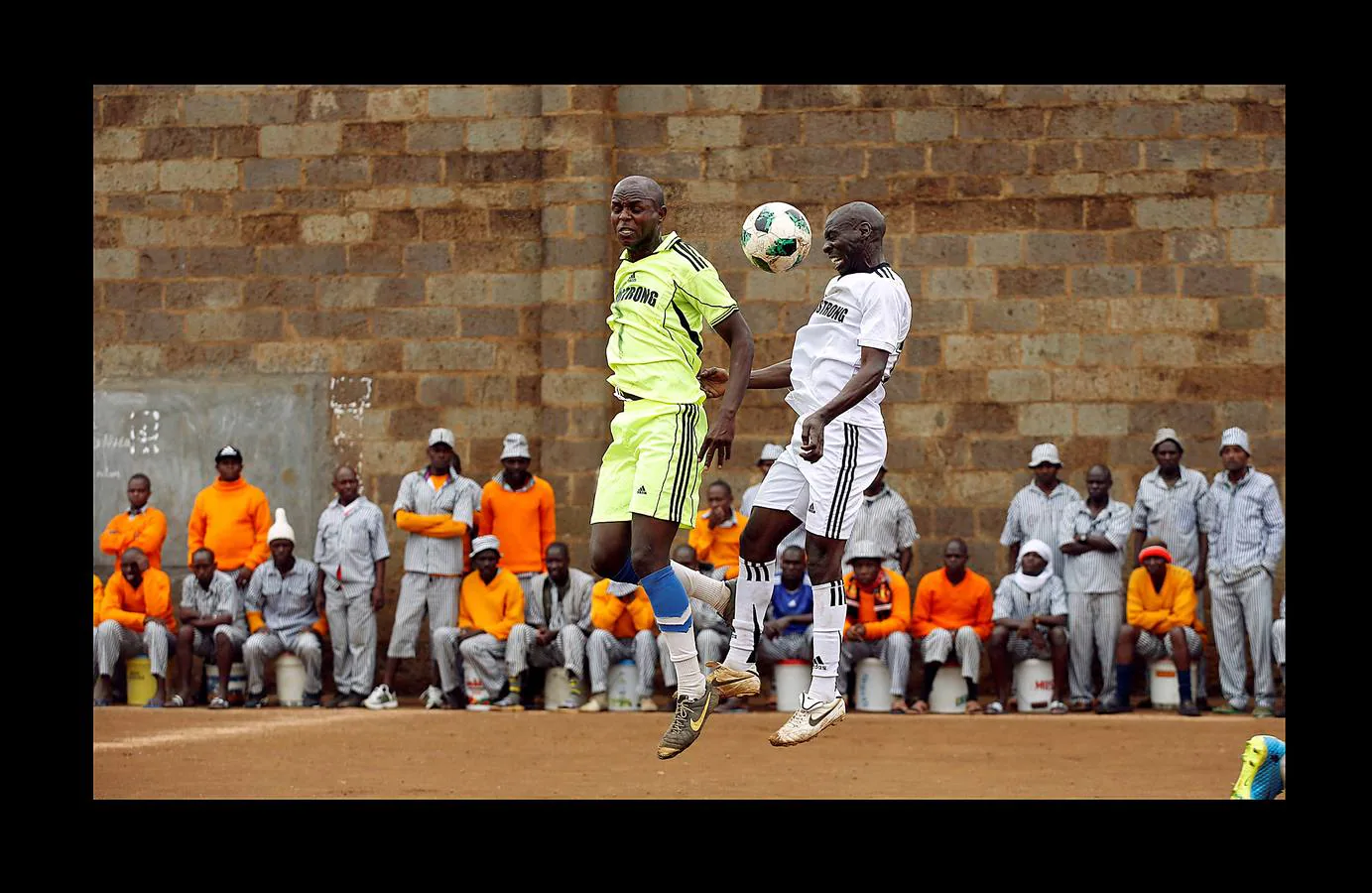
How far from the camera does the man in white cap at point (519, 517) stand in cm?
1467

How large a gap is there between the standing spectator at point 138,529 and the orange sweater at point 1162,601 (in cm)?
814

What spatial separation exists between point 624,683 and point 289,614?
293 cm

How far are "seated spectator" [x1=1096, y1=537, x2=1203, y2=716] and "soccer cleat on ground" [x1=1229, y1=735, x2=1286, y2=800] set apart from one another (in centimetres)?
597

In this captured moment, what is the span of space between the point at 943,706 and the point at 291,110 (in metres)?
8.00

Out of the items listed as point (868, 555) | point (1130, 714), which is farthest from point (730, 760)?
point (1130, 714)

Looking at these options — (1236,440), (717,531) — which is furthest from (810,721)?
(1236,440)

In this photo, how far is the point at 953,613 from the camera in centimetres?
1425

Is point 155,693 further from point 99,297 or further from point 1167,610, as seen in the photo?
point 1167,610

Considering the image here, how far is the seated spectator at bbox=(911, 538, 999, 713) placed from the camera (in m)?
14.0

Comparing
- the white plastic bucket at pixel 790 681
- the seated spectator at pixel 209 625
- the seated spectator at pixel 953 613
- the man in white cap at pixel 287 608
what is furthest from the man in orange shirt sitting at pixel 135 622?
the seated spectator at pixel 953 613

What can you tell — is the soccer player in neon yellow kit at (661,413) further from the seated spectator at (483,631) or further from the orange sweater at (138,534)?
the orange sweater at (138,534)

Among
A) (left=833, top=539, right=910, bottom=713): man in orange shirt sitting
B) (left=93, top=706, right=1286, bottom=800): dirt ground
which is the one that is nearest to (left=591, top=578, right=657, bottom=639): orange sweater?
(left=93, top=706, right=1286, bottom=800): dirt ground

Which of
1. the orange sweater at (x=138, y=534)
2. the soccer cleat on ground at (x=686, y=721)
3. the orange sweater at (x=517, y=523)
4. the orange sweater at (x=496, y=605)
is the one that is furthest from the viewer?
the orange sweater at (x=138, y=534)

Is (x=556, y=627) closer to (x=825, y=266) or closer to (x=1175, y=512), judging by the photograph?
(x=825, y=266)
